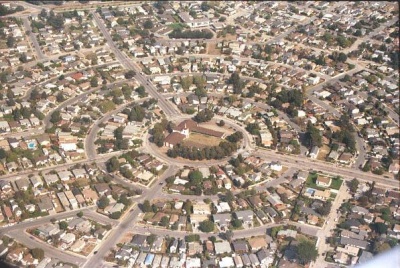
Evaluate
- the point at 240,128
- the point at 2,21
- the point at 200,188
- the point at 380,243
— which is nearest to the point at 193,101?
the point at 240,128

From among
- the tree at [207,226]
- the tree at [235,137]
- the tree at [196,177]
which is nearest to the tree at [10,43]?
the tree at [235,137]

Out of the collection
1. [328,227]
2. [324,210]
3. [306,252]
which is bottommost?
[328,227]

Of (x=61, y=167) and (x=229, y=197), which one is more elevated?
(x=229, y=197)

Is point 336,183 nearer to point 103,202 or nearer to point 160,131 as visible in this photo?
point 160,131

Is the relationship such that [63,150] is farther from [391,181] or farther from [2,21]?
[2,21]

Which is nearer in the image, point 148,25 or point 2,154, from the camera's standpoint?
point 2,154

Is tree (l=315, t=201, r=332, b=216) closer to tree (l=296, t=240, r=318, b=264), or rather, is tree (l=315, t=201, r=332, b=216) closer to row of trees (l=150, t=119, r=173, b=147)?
tree (l=296, t=240, r=318, b=264)

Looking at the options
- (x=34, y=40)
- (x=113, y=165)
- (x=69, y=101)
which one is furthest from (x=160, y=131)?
(x=34, y=40)

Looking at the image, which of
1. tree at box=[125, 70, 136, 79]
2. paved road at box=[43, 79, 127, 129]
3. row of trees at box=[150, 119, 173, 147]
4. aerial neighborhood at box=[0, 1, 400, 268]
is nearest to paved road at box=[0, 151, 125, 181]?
aerial neighborhood at box=[0, 1, 400, 268]
